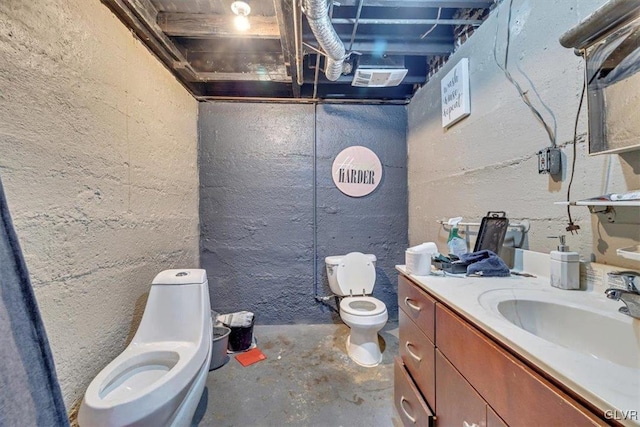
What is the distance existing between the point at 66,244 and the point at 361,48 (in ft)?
6.91

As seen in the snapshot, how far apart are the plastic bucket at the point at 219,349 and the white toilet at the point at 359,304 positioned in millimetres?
879

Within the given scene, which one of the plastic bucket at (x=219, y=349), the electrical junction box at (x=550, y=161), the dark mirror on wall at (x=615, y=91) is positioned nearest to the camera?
the dark mirror on wall at (x=615, y=91)

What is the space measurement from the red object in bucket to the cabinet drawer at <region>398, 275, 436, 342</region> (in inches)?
50.0

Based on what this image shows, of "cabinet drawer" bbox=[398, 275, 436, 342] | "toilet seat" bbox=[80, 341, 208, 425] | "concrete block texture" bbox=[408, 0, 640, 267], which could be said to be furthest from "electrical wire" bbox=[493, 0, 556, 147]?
"toilet seat" bbox=[80, 341, 208, 425]

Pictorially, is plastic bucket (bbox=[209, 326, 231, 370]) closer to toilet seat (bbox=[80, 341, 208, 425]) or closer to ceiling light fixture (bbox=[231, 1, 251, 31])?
toilet seat (bbox=[80, 341, 208, 425])

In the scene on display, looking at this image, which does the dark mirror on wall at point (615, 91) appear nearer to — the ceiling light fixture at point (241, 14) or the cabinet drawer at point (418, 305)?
the cabinet drawer at point (418, 305)

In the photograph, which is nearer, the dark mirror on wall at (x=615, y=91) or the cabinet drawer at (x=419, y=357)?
the dark mirror on wall at (x=615, y=91)

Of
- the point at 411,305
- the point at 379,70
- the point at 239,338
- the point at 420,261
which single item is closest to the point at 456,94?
the point at 379,70

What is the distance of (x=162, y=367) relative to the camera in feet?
4.59

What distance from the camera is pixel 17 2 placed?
0.97 m

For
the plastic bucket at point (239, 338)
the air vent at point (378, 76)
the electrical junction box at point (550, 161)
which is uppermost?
the air vent at point (378, 76)

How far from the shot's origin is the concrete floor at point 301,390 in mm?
1423

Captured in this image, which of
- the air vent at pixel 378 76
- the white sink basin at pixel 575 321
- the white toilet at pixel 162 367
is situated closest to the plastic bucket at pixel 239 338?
the white toilet at pixel 162 367

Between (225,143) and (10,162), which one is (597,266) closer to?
(10,162)
